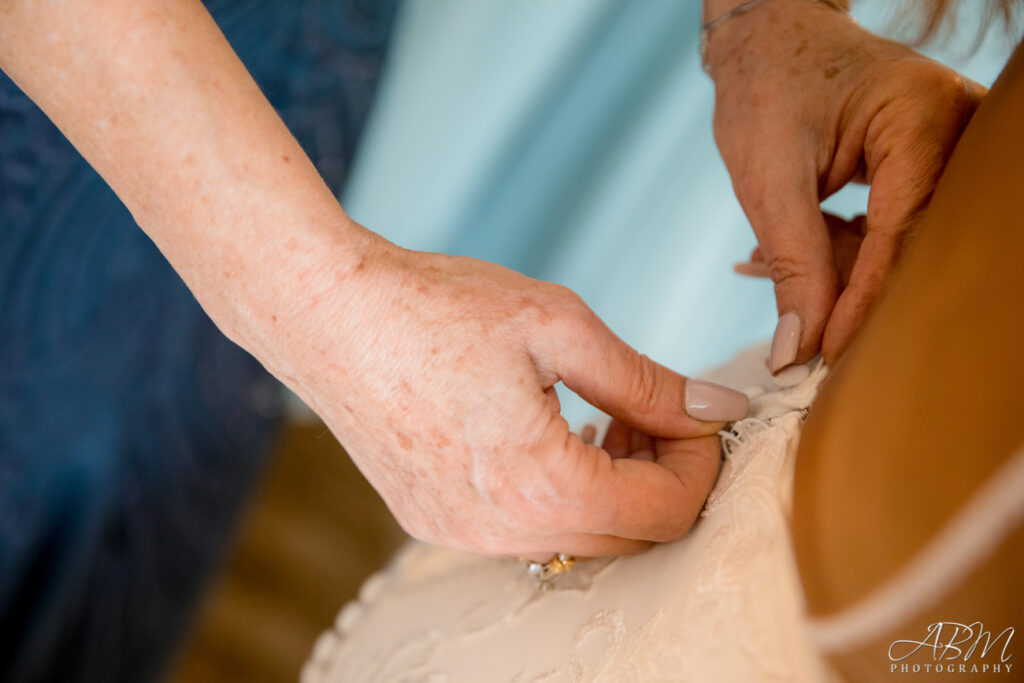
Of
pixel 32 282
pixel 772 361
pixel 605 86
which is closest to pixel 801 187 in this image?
pixel 772 361

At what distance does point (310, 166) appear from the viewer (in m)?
0.57

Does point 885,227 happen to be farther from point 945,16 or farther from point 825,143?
point 945,16

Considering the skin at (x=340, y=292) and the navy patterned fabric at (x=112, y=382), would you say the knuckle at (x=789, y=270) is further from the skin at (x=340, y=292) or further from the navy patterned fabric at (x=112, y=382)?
the navy patterned fabric at (x=112, y=382)

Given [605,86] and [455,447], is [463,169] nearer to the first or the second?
[605,86]

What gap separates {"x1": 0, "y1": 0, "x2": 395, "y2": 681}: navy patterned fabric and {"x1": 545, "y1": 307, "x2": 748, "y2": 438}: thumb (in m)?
0.57

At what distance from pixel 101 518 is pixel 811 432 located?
995mm

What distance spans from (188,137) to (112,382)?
60 centimetres

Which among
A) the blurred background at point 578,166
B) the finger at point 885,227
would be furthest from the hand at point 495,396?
the blurred background at point 578,166

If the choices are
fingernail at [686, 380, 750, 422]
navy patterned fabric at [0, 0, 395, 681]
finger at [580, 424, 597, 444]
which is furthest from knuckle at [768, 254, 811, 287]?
navy patterned fabric at [0, 0, 395, 681]

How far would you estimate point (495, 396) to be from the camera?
0.53 m

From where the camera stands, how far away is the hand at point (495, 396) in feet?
1.77

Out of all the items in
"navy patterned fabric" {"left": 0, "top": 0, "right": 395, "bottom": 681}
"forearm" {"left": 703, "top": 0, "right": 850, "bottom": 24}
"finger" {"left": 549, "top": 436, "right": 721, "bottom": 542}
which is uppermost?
"forearm" {"left": 703, "top": 0, "right": 850, "bottom": 24}

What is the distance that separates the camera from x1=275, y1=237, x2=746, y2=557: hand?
539mm

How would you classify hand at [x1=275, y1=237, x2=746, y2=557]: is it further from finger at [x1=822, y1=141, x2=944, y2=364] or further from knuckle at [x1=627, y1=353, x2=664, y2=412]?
finger at [x1=822, y1=141, x2=944, y2=364]
